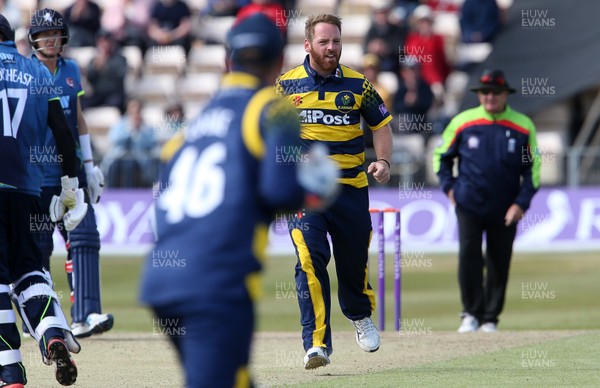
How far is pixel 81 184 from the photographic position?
442 inches

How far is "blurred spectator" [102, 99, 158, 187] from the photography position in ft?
71.8

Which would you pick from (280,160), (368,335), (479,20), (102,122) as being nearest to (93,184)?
(368,335)

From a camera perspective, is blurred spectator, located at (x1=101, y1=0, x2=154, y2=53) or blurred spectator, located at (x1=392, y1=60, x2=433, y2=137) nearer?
blurred spectator, located at (x1=392, y1=60, x2=433, y2=137)

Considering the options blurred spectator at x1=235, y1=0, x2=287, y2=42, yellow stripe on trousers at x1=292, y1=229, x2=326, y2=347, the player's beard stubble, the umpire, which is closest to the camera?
yellow stripe on trousers at x1=292, y1=229, x2=326, y2=347

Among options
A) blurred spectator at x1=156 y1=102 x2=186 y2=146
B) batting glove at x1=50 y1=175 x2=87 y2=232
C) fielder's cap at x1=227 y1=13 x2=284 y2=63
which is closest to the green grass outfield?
batting glove at x1=50 y1=175 x2=87 y2=232

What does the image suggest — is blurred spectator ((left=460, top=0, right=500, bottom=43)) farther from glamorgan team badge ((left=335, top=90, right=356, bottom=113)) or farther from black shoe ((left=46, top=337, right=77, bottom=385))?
black shoe ((left=46, top=337, right=77, bottom=385))

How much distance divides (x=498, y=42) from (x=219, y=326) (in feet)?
61.9

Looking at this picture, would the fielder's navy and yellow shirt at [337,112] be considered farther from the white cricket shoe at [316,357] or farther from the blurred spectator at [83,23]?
the blurred spectator at [83,23]

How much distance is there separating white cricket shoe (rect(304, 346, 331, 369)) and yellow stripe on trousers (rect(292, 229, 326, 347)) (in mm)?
56

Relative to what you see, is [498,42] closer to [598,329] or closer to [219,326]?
[598,329]

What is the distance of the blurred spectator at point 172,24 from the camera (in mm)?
25156

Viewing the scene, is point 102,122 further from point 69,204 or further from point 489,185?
point 69,204

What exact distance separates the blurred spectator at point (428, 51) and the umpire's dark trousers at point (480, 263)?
32.4 feet

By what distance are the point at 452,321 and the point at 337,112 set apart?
18.2ft
